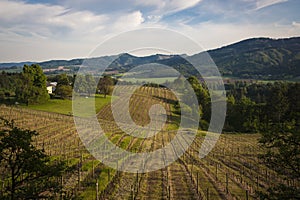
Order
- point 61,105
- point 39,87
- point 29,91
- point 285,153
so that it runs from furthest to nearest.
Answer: point 39,87 < point 61,105 < point 29,91 < point 285,153

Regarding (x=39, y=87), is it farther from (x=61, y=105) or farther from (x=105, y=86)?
(x=105, y=86)

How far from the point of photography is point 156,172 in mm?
17969

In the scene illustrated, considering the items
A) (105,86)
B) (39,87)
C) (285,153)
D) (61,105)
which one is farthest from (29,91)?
(285,153)

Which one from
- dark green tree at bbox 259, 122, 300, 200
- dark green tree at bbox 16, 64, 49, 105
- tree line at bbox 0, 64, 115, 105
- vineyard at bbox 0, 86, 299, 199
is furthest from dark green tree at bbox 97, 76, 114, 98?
dark green tree at bbox 259, 122, 300, 200

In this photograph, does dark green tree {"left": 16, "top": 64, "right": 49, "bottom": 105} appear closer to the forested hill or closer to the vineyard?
the vineyard

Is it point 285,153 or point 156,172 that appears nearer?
A: point 285,153

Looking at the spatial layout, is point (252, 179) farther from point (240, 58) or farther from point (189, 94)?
point (240, 58)

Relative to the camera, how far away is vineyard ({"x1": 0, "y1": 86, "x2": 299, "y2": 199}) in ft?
46.5

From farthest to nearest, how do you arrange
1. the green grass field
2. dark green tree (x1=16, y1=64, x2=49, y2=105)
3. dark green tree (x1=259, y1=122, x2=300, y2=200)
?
dark green tree (x1=16, y1=64, x2=49, y2=105) → the green grass field → dark green tree (x1=259, y1=122, x2=300, y2=200)

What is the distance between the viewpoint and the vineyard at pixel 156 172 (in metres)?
14.2

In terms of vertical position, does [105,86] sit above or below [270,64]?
below

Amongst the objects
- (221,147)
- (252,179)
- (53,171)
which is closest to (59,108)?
(221,147)

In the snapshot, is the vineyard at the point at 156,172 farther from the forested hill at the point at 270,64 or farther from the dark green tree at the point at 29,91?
the forested hill at the point at 270,64

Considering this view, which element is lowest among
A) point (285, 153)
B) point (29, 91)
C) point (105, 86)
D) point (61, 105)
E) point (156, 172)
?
point (156, 172)
